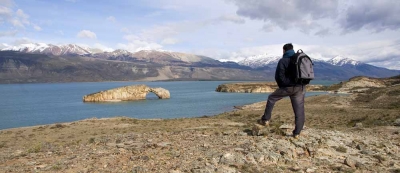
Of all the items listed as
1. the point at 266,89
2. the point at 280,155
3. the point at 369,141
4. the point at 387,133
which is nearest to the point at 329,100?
the point at 387,133

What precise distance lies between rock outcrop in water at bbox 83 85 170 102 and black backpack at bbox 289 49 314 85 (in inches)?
3611

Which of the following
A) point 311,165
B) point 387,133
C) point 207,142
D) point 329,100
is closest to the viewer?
point 311,165

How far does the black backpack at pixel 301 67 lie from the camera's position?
9211 millimetres

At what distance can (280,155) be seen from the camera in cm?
900

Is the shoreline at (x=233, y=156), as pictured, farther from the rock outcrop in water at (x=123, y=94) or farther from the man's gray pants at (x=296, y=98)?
the rock outcrop in water at (x=123, y=94)

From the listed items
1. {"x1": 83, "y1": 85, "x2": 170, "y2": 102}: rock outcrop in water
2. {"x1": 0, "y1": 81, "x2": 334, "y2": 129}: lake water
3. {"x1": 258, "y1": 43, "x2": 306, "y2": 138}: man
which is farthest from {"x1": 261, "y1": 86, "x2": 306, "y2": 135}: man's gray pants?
{"x1": 83, "y1": 85, "x2": 170, "y2": 102}: rock outcrop in water

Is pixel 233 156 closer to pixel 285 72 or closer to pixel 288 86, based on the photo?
pixel 288 86

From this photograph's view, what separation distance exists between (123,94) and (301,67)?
3747 inches

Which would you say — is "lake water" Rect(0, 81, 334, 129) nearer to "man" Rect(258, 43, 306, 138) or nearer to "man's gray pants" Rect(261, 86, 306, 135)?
"man's gray pants" Rect(261, 86, 306, 135)

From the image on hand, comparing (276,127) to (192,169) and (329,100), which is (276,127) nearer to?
(192,169)

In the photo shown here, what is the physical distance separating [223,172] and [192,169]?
2.47 ft

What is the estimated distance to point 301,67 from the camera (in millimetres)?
9234

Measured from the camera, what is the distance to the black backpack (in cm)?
921

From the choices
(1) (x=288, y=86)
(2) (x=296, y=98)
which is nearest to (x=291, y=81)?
(1) (x=288, y=86)
